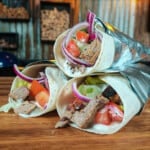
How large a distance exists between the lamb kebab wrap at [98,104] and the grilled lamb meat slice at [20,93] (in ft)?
0.27

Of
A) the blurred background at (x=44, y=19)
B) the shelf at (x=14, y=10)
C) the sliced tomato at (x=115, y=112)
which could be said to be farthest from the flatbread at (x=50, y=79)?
the shelf at (x=14, y=10)

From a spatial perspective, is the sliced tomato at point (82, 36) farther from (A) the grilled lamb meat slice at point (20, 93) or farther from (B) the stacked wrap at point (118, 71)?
(A) the grilled lamb meat slice at point (20, 93)

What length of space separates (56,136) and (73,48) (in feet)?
0.64

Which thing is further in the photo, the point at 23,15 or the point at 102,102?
the point at 23,15

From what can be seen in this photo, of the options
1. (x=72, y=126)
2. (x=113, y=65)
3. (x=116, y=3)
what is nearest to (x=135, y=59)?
(x=113, y=65)

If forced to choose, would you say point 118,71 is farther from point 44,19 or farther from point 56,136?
point 44,19

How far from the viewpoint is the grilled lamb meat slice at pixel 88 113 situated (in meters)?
0.60

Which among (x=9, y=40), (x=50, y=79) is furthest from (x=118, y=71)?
(x=9, y=40)

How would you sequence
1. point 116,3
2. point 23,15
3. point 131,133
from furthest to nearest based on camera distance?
point 116,3, point 23,15, point 131,133

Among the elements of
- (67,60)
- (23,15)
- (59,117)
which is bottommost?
(23,15)

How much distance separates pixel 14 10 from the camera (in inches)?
104

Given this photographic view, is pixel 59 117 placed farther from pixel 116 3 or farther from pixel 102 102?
pixel 116 3

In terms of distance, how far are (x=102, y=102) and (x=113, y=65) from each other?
7 centimetres

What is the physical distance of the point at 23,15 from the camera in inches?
105
